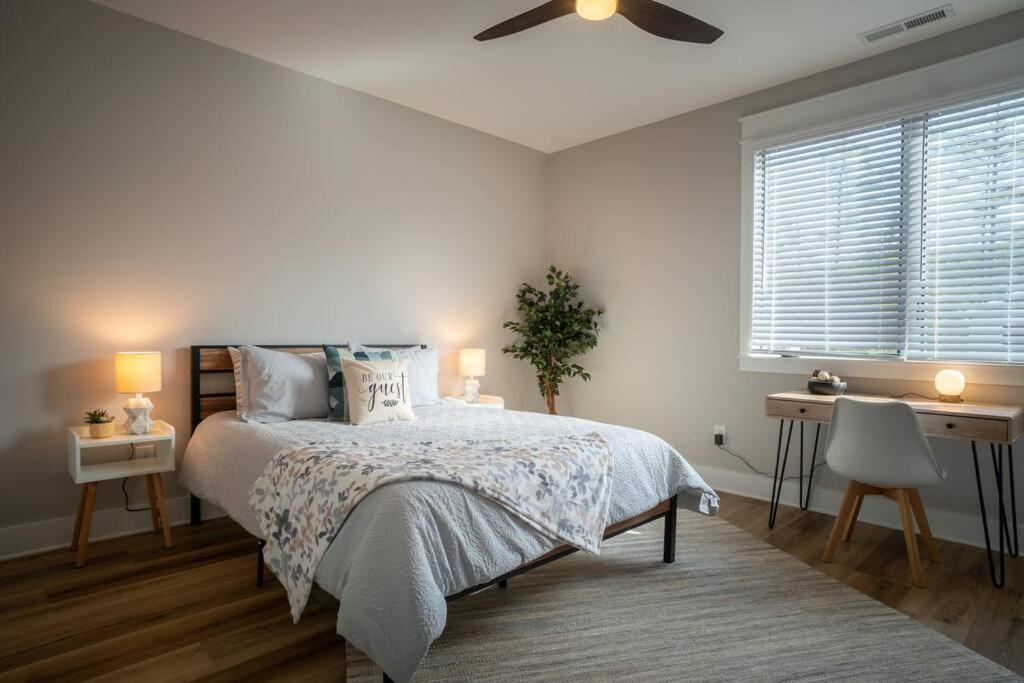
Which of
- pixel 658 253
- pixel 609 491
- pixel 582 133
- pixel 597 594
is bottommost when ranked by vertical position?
pixel 597 594

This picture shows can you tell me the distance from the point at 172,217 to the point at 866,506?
4.36m

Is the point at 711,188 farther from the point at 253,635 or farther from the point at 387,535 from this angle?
the point at 253,635

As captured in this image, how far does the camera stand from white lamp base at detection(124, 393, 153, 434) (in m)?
2.90

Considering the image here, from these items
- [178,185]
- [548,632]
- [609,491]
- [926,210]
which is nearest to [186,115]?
[178,185]

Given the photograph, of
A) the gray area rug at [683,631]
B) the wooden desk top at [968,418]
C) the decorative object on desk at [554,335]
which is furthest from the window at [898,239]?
the gray area rug at [683,631]

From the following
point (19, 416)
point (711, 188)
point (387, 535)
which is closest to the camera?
point (387, 535)

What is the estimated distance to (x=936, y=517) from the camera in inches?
127

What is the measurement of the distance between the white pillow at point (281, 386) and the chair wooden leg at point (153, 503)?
573 millimetres

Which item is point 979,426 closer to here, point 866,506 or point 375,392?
point 866,506

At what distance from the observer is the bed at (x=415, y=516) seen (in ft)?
5.51

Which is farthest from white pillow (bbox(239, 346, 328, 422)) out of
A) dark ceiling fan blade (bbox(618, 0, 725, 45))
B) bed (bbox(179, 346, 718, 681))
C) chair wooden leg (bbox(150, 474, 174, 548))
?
dark ceiling fan blade (bbox(618, 0, 725, 45))

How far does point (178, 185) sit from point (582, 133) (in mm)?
3032

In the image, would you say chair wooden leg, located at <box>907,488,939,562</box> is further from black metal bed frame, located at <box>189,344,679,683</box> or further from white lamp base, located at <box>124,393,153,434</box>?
white lamp base, located at <box>124,393,153,434</box>

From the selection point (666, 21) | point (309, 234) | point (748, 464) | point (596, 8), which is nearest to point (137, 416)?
point (309, 234)
